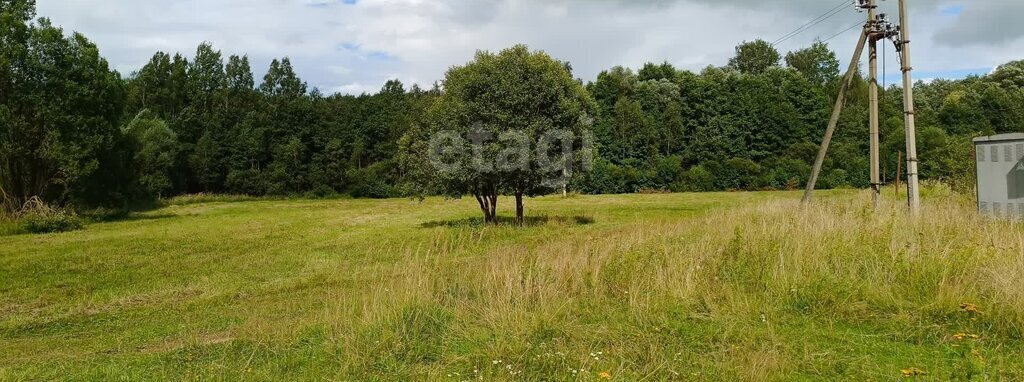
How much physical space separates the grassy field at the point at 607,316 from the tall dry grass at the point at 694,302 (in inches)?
0.9

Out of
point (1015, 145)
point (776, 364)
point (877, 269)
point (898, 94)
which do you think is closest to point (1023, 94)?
point (898, 94)

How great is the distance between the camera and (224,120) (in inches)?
2104

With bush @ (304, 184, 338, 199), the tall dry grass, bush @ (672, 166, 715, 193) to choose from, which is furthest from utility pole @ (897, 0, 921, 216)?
bush @ (304, 184, 338, 199)

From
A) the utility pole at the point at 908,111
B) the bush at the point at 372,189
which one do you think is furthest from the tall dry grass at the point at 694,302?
the bush at the point at 372,189

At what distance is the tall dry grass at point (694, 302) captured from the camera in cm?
494

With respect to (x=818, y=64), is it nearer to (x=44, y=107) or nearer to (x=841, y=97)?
(x=841, y=97)

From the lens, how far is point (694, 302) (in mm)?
6234

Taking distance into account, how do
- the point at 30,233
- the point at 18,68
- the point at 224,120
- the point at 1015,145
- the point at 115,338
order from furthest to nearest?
the point at 224,120 < the point at 18,68 < the point at 30,233 < the point at 1015,145 < the point at 115,338

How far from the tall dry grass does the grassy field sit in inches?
0.9

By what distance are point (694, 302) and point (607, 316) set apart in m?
0.97

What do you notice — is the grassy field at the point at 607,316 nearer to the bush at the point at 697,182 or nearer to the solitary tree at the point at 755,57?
the bush at the point at 697,182

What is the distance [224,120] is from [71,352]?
171 ft

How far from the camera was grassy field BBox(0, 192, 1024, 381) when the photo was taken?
469 centimetres

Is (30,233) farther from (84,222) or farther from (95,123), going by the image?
(95,123)
